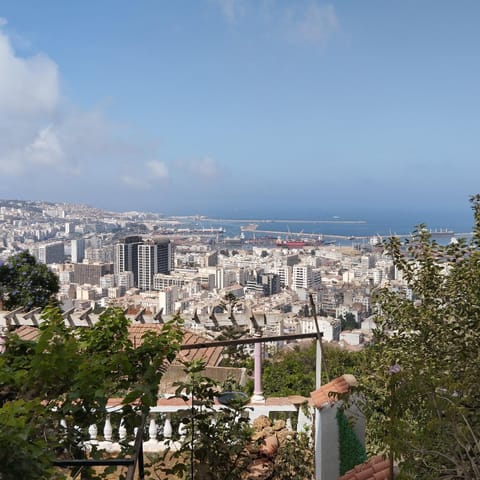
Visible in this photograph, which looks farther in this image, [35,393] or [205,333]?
[205,333]

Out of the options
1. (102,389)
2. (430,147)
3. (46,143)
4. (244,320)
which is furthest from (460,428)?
(46,143)

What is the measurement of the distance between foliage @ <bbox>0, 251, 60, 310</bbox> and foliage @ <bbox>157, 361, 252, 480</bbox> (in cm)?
994

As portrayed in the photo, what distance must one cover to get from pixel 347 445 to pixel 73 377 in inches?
72.8

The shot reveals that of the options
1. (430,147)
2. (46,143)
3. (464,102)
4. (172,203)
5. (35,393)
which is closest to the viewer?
(35,393)

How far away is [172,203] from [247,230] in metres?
89.4

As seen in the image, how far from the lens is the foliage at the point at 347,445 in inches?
113

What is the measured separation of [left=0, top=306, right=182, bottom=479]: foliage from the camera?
1743 mm

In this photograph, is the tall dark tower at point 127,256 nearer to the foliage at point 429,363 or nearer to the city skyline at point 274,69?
the city skyline at point 274,69

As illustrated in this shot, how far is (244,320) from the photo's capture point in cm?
402

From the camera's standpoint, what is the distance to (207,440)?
2.51m

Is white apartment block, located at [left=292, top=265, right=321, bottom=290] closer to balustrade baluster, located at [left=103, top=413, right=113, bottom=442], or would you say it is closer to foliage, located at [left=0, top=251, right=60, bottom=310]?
foliage, located at [left=0, top=251, right=60, bottom=310]

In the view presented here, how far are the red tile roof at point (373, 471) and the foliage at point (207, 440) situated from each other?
0.58 meters

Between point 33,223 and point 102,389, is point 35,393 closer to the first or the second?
point 102,389

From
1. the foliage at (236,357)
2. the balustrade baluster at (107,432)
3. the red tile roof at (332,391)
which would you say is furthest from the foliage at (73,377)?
the foliage at (236,357)
